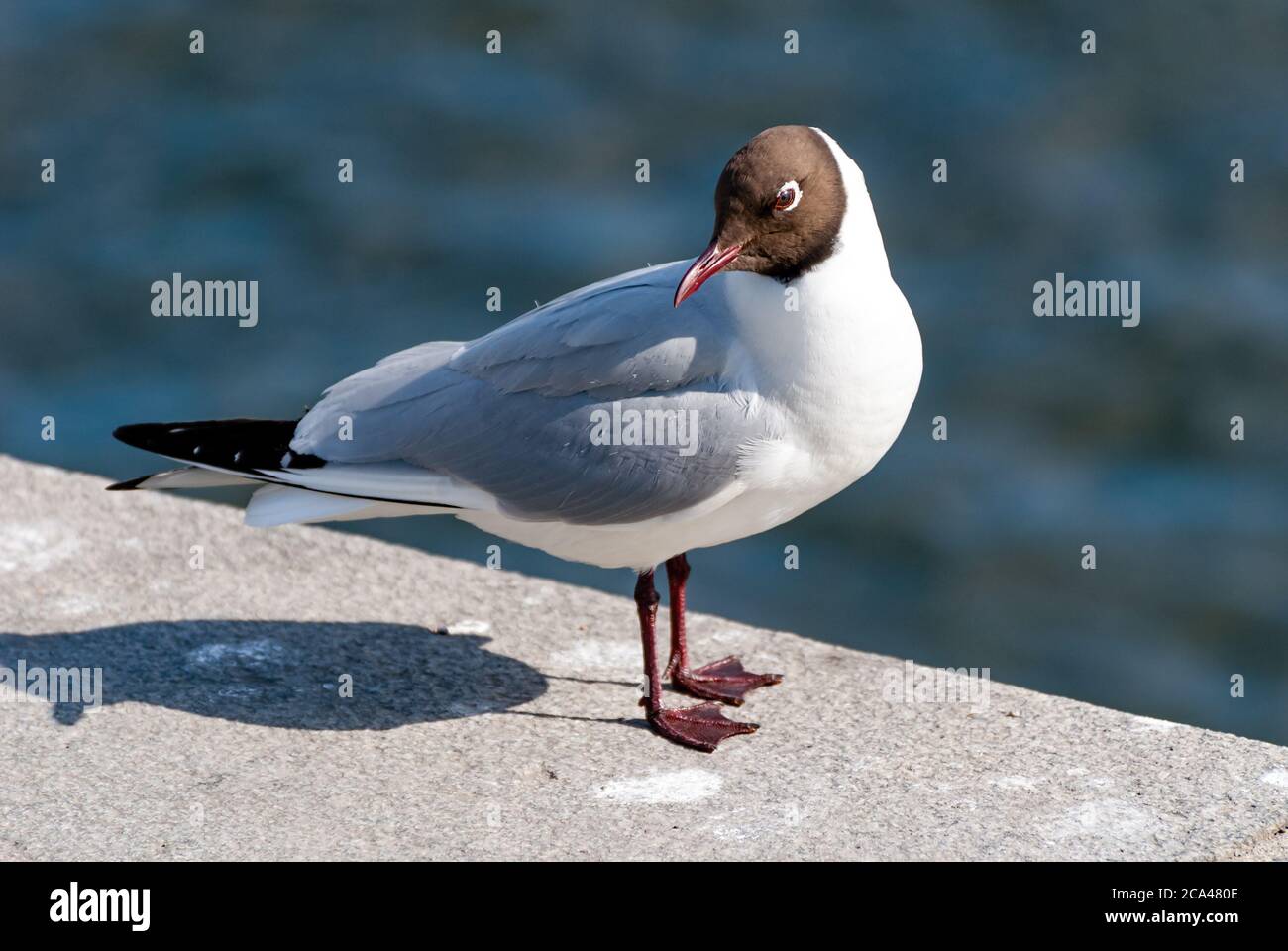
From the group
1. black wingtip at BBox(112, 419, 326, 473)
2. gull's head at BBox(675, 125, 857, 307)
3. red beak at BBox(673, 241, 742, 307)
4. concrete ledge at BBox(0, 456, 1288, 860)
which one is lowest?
concrete ledge at BBox(0, 456, 1288, 860)

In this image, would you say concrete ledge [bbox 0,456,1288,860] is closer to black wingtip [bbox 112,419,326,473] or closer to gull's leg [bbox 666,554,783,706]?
gull's leg [bbox 666,554,783,706]

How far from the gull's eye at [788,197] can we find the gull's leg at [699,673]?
121 centimetres

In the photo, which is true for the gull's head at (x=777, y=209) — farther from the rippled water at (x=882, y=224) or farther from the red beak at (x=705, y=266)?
the rippled water at (x=882, y=224)

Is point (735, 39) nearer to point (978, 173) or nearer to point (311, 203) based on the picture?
point (978, 173)

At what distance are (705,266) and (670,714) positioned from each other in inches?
48.5

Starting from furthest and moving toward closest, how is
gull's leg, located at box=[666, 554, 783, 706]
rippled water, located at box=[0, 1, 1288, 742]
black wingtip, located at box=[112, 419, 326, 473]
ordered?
1. rippled water, located at box=[0, 1, 1288, 742]
2. gull's leg, located at box=[666, 554, 783, 706]
3. black wingtip, located at box=[112, 419, 326, 473]

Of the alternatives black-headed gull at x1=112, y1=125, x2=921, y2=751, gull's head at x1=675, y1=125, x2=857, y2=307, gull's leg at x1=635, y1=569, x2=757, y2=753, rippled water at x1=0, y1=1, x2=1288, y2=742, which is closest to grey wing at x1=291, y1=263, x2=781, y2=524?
black-headed gull at x1=112, y1=125, x2=921, y2=751

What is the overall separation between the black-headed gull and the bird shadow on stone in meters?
0.46

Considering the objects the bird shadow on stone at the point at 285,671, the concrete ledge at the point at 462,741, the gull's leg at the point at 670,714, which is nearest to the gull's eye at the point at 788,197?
the gull's leg at the point at 670,714

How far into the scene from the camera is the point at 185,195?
11.4m

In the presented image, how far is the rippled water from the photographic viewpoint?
917cm

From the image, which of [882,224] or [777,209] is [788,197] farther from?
[882,224]

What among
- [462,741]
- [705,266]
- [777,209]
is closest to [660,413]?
[705,266]

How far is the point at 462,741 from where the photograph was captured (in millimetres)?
4793
